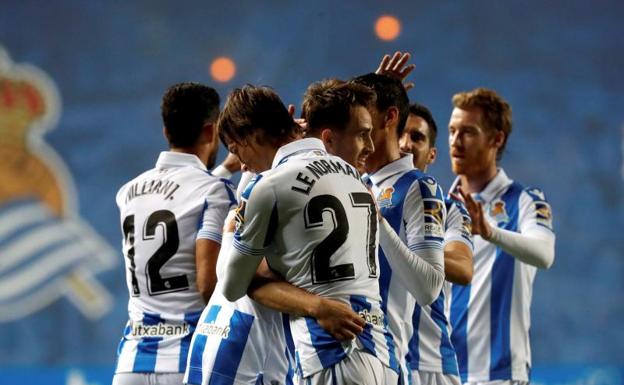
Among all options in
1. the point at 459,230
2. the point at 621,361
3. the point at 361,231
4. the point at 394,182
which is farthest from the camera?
the point at 621,361

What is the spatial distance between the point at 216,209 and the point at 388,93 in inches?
31.7

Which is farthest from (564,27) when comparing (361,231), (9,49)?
(361,231)

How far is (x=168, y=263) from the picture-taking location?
3.96 metres

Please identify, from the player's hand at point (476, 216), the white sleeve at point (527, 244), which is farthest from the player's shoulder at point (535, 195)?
the player's hand at point (476, 216)

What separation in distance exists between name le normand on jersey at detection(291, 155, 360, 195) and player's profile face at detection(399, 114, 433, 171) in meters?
1.57

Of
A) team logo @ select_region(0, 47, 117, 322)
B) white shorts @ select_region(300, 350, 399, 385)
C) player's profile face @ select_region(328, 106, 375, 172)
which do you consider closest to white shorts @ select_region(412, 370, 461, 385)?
white shorts @ select_region(300, 350, 399, 385)

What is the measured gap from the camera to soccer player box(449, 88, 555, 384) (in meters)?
4.96

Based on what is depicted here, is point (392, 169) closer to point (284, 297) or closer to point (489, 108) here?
point (284, 297)

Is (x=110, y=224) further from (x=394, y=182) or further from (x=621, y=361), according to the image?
(x=394, y=182)

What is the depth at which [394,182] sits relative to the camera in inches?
146

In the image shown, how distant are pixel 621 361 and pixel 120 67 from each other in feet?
15.6

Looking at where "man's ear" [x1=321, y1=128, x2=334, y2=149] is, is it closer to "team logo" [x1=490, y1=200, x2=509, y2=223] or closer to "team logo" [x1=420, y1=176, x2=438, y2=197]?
"team logo" [x1=420, y1=176, x2=438, y2=197]

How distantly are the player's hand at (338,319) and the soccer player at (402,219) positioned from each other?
41cm

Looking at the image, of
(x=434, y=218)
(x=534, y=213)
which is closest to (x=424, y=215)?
(x=434, y=218)
